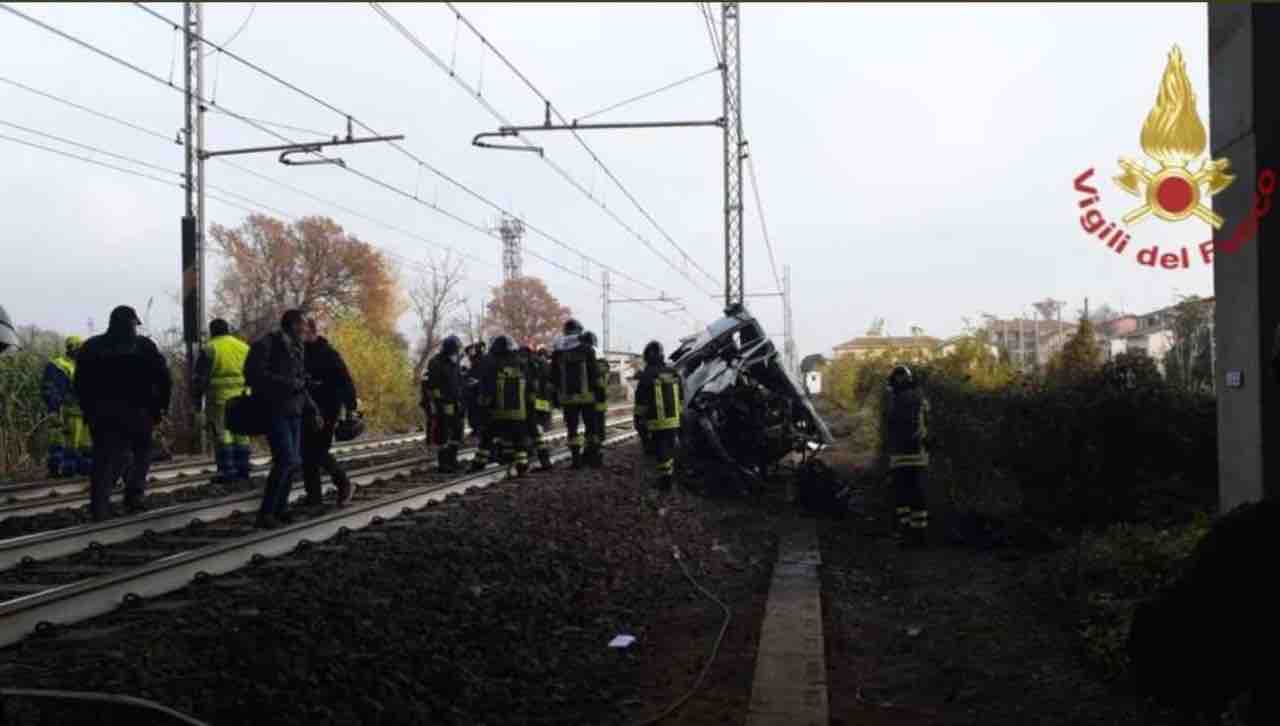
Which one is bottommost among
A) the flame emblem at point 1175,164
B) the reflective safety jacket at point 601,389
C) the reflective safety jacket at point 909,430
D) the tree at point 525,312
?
the reflective safety jacket at point 909,430

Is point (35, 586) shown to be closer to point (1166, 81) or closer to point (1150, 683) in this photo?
point (1150, 683)

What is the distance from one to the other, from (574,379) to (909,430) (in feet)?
16.2

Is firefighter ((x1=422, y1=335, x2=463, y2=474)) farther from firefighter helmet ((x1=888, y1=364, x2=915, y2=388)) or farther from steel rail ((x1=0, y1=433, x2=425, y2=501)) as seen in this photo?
firefighter helmet ((x1=888, y1=364, x2=915, y2=388))

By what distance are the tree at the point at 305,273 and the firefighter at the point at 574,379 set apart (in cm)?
3558

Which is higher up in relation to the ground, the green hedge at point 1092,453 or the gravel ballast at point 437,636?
the green hedge at point 1092,453

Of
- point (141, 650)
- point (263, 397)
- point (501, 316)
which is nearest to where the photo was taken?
point (141, 650)

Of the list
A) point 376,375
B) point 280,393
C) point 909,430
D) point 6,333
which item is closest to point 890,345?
point 376,375

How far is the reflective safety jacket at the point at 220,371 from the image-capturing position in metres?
12.4

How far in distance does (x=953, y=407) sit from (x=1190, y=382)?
2864 mm

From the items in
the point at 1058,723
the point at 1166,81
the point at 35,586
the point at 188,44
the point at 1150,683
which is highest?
the point at 188,44

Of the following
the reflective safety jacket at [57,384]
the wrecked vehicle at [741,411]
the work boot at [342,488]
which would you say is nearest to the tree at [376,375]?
the reflective safety jacket at [57,384]

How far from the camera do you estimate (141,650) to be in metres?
4.86

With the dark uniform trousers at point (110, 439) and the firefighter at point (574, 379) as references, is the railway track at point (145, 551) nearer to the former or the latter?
the dark uniform trousers at point (110, 439)

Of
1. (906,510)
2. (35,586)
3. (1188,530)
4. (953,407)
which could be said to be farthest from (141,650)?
(953,407)
